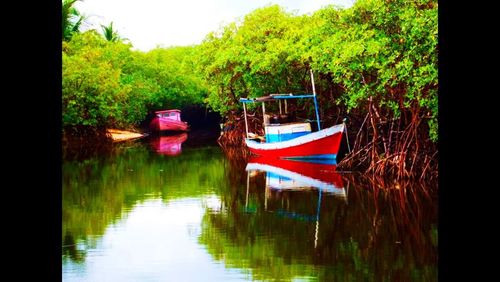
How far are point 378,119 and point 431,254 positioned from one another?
985 cm

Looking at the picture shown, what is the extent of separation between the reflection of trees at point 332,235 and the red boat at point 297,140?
6201mm

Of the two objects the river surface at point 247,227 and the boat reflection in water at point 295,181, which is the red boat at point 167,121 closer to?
the boat reflection in water at point 295,181

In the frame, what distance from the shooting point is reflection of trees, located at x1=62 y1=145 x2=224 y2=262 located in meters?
11.8

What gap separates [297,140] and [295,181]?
5.38m

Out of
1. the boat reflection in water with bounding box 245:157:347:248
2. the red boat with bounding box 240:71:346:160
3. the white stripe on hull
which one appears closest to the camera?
the boat reflection in water with bounding box 245:157:347:248

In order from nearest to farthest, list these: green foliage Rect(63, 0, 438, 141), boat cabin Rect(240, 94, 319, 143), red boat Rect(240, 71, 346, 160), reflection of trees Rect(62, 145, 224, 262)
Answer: reflection of trees Rect(62, 145, 224, 262) < green foliage Rect(63, 0, 438, 141) < red boat Rect(240, 71, 346, 160) < boat cabin Rect(240, 94, 319, 143)

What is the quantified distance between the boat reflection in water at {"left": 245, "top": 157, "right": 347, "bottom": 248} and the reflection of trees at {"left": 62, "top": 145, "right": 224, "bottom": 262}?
1350mm

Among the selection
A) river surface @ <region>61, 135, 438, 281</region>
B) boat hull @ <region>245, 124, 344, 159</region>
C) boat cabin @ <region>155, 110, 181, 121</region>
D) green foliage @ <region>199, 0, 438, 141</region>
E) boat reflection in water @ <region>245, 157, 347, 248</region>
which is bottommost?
river surface @ <region>61, 135, 438, 281</region>

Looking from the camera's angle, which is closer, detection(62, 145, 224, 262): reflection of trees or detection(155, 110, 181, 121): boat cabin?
detection(62, 145, 224, 262): reflection of trees

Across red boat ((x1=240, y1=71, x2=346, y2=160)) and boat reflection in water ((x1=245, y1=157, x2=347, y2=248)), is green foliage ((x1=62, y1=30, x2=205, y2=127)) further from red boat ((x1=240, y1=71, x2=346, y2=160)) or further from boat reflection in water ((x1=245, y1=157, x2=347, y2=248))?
boat reflection in water ((x1=245, y1=157, x2=347, y2=248))

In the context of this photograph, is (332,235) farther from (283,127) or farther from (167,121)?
(167,121)

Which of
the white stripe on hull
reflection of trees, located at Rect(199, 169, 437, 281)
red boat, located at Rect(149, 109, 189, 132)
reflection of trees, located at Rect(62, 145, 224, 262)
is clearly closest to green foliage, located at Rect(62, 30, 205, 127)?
red boat, located at Rect(149, 109, 189, 132)

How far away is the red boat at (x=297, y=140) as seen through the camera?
2188cm
